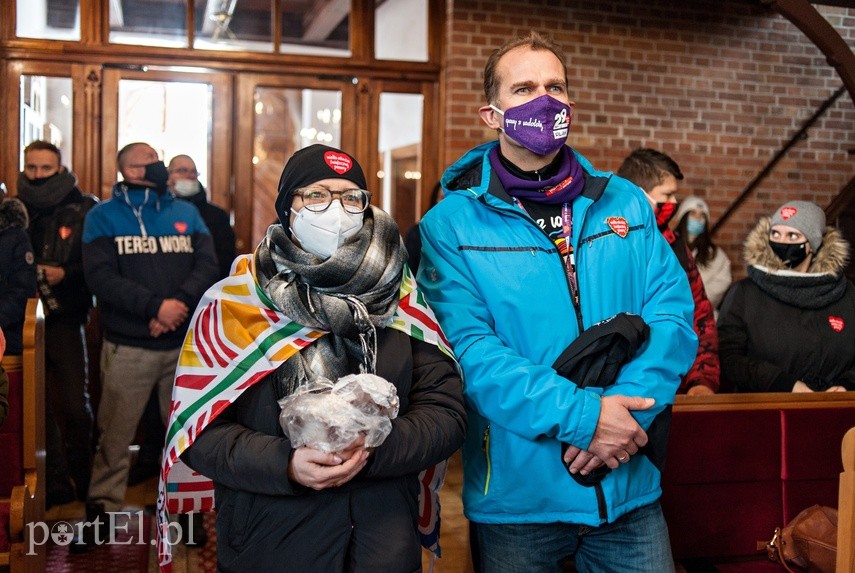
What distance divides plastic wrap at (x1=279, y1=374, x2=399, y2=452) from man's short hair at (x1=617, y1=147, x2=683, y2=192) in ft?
6.19

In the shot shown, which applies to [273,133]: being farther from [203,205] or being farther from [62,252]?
[62,252]

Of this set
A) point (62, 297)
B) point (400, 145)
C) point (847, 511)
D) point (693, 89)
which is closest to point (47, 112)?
point (62, 297)

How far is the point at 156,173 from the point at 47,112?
1.64 metres

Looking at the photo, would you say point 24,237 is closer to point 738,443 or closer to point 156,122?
point 156,122

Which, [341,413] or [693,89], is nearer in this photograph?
[341,413]

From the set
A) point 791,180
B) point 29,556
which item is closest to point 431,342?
point 29,556

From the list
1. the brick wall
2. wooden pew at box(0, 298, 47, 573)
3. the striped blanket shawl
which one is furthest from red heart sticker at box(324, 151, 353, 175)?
the brick wall

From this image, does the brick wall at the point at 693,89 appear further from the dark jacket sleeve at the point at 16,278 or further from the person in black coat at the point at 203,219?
the dark jacket sleeve at the point at 16,278

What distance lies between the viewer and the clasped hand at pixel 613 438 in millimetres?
1871

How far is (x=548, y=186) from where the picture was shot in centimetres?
209

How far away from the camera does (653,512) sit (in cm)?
203

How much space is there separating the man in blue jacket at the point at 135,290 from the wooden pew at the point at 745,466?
2397 mm

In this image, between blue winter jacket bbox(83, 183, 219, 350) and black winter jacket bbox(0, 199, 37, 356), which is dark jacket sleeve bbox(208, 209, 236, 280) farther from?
black winter jacket bbox(0, 199, 37, 356)

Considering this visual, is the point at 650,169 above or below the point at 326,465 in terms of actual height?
above
